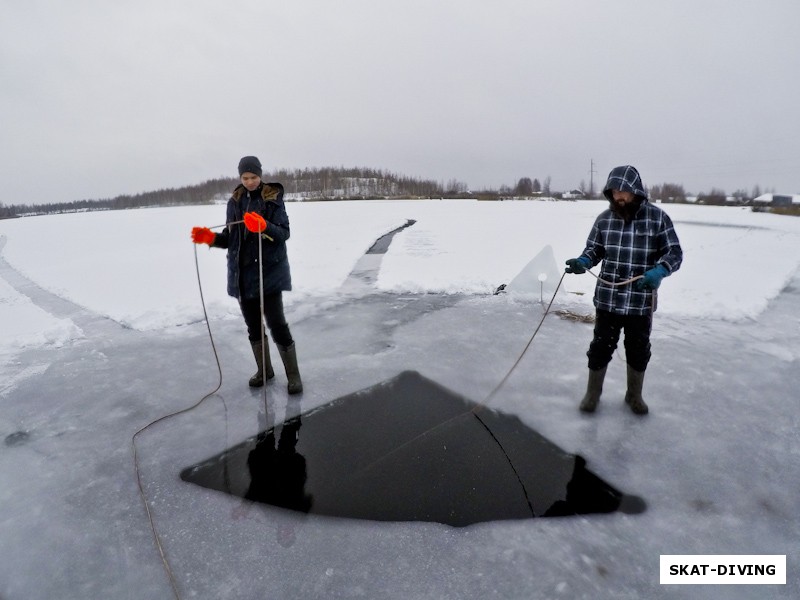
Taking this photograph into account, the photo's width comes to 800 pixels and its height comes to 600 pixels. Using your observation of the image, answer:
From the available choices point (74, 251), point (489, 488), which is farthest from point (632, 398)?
point (74, 251)

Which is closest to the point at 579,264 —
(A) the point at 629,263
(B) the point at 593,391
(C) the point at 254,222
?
(A) the point at 629,263

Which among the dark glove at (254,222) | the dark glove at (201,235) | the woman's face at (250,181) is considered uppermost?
the woman's face at (250,181)

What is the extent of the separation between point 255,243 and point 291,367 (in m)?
1.04

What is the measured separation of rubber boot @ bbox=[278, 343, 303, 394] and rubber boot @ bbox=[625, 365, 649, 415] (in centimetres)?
254

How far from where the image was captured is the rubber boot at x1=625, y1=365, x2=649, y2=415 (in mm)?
3062

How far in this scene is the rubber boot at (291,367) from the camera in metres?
3.46

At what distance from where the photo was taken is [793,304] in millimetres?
6004

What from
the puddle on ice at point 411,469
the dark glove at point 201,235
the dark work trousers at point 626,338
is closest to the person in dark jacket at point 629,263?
the dark work trousers at point 626,338

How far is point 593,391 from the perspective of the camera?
3.14 metres

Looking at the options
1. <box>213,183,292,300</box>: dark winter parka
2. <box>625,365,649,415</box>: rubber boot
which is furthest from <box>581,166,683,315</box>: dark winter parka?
<box>213,183,292,300</box>: dark winter parka

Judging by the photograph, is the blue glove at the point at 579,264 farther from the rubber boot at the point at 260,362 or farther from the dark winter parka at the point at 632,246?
the rubber boot at the point at 260,362

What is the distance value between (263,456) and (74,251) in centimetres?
1384

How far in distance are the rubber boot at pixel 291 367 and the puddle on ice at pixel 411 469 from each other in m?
0.34

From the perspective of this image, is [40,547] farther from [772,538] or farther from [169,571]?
[772,538]
